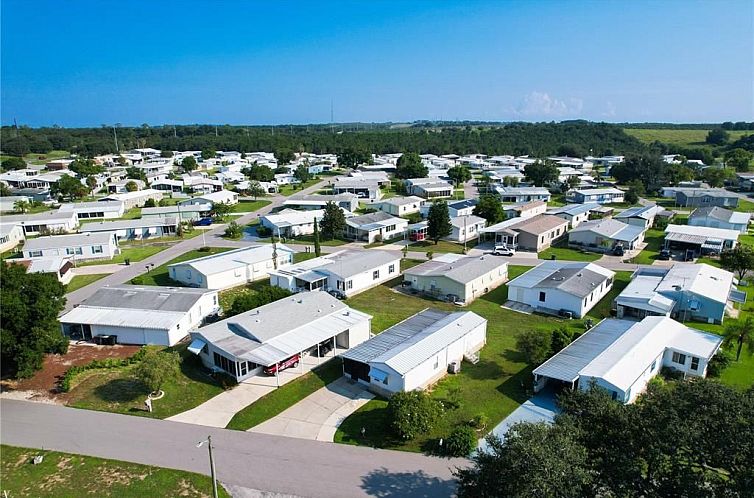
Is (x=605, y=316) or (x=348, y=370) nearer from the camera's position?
(x=348, y=370)

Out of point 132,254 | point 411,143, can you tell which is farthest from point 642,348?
point 411,143

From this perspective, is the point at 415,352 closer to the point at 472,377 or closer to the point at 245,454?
the point at 472,377

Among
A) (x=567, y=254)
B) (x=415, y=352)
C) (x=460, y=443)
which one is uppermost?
(x=415, y=352)

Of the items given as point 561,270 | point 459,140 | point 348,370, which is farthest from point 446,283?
point 459,140

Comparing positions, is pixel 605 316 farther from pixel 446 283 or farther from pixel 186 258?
pixel 186 258

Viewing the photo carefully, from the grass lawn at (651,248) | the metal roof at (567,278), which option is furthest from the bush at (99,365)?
the grass lawn at (651,248)

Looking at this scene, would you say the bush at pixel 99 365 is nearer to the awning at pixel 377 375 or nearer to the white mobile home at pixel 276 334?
the white mobile home at pixel 276 334
